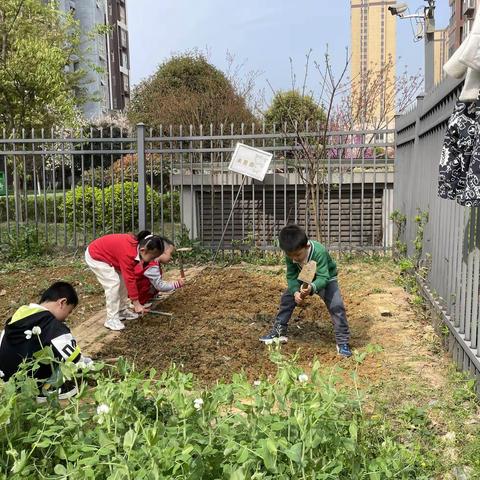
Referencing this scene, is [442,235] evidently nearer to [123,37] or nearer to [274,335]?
[274,335]

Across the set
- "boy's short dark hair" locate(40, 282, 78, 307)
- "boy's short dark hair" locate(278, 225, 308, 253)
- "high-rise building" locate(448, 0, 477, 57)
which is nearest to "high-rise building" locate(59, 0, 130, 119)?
"high-rise building" locate(448, 0, 477, 57)

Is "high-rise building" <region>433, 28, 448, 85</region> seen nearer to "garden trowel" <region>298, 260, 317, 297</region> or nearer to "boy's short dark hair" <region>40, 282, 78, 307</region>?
"garden trowel" <region>298, 260, 317, 297</region>

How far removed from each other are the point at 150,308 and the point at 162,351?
152cm

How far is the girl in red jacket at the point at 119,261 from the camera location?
4.94 metres

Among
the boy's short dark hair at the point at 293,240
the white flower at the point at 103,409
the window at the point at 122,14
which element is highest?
the window at the point at 122,14

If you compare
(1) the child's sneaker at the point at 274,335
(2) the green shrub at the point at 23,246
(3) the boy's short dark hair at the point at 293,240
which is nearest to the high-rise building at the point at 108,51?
(2) the green shrub at the point at 23,246

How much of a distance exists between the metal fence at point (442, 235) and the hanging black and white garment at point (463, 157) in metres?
0.20

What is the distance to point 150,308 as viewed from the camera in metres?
5.82

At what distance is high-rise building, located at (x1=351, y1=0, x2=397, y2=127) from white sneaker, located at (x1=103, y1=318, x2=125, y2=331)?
1143cm

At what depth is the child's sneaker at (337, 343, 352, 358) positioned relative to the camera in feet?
13.5

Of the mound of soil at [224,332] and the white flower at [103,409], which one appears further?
the mound of soil at [224,332]

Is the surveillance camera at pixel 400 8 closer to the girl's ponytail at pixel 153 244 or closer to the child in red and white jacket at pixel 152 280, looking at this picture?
the child in red and white jacket at pixel 152 280

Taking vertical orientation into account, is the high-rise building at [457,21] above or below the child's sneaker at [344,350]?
above

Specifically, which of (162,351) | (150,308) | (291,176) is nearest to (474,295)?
(162,351)
